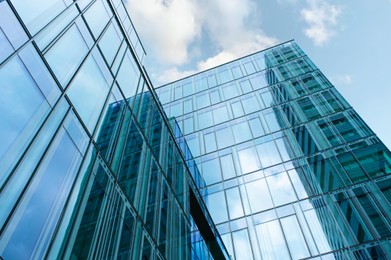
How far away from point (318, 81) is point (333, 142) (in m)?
7.18

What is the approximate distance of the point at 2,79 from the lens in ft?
20.2

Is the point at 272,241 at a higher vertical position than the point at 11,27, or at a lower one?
higher

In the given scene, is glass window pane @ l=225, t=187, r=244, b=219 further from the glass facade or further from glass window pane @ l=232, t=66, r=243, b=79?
glass window pane @ l=232, t=66, r=243, b=79

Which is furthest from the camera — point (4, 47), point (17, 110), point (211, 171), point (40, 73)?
point (211, 171)

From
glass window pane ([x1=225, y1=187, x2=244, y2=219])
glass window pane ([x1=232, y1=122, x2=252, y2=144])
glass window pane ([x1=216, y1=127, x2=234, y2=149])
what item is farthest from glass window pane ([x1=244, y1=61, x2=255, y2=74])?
glass window pane ([x1=225, y1=187, x2=244, y2=219])

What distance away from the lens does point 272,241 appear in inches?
775

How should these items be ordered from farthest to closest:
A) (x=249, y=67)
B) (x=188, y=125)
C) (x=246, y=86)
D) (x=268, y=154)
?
(x=249, y=67)
(x=246, y=86)
(x=188, y=125)
(x=268, y=154)

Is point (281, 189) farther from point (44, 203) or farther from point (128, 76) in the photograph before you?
point (44, 203)

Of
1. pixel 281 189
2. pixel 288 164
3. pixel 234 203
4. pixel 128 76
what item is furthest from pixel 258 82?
pixel 128 76

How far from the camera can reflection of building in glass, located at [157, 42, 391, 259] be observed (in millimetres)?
18172

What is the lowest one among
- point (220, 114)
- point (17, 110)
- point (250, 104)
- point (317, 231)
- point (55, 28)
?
point (17, 110)

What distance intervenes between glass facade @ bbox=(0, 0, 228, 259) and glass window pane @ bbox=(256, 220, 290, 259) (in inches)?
230

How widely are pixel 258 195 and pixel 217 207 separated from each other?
2915mm

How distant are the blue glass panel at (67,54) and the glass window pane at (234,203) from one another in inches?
606
